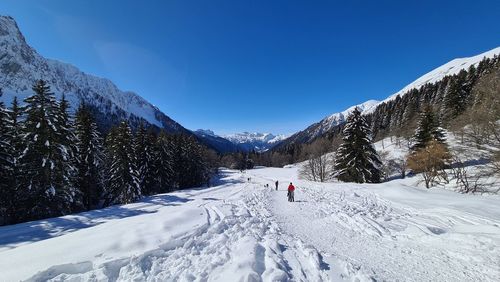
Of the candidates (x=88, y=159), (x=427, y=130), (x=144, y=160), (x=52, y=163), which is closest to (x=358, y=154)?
(x=427, y=130)

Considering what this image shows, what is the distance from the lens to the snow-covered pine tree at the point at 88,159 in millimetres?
27531

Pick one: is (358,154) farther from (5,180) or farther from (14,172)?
(5,180)

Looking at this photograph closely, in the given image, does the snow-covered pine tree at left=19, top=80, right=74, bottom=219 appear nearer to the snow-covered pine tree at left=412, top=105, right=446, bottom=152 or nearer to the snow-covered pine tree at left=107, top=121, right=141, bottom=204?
the snow-covered pine tree at left=107, top=121, right=141, bottom=204

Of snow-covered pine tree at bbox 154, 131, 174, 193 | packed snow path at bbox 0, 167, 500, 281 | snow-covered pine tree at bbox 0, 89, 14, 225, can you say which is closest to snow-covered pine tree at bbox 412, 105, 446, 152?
packed snow path at bbox 0, 167, 500, 281

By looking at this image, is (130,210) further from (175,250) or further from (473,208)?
(473,208)

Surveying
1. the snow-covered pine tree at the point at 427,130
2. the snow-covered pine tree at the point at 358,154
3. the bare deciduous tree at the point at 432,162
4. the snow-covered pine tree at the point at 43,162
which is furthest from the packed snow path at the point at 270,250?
the snow-covered pine tree at the point at 427,130

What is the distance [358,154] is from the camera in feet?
106

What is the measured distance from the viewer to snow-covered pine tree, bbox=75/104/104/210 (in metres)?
27.5

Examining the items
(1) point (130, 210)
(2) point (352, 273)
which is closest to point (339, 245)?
(2) point (352, 273)

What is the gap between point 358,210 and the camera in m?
14.1

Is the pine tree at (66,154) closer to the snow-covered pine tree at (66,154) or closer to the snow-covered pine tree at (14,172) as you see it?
the snow-covered pine tree at (66,154)

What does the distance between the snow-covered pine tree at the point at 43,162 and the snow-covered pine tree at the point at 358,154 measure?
32.5 meters

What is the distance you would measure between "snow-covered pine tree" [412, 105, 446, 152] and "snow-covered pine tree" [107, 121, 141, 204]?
40946 mm

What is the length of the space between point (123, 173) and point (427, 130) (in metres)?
44.6
